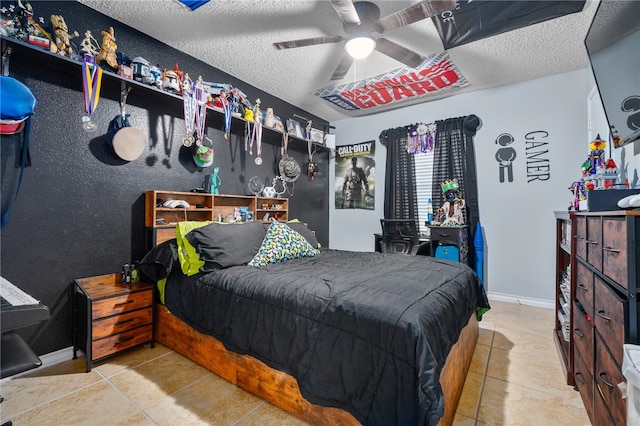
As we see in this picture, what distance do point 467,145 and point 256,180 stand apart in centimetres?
278

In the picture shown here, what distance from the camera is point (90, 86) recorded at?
6.98 feet

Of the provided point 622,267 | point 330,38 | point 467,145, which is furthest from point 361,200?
point 622,267

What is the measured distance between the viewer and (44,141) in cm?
209

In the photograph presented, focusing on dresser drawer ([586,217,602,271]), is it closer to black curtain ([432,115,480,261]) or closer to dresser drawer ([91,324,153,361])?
black curtain ([432,115,480,261])

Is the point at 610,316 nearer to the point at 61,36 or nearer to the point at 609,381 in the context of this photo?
the point at 609,381

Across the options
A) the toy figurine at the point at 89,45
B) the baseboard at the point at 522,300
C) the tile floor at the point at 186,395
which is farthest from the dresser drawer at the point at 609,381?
the toy figurine at the point at 89,45

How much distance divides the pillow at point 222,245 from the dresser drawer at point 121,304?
22.8 inches

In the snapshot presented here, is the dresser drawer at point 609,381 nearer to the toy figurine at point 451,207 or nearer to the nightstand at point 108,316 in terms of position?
the toy figurine at point 451,207

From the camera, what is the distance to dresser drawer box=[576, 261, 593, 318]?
4.84ft

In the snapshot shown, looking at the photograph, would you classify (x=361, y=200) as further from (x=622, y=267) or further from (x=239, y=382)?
(x=622, y=267)

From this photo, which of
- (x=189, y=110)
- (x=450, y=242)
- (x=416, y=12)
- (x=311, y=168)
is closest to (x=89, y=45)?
(x=189, y=110)

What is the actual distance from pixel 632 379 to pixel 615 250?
1.55 feet

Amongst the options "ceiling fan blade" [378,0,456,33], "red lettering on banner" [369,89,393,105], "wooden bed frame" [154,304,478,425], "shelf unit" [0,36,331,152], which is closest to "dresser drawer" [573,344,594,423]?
"wooden bed frame" [154,304,478,425]

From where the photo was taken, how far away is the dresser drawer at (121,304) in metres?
2.02
